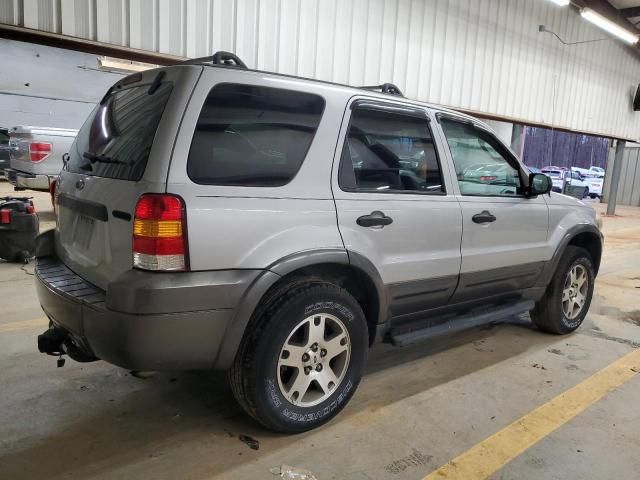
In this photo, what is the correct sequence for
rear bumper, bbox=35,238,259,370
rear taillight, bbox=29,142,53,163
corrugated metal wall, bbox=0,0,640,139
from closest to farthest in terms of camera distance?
rear bumper, bbox=35,238,259,370 < corrugated metal wall, bbox=0,0,640,139 < rear taillight, bbox=29,142,53,163

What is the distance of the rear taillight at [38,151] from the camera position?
29.3ft

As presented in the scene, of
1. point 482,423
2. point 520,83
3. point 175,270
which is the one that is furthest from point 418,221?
point 520,83

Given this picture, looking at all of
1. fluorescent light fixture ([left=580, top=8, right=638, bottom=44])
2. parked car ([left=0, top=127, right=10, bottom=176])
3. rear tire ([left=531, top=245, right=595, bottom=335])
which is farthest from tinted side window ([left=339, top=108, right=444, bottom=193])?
parked car ([left=0, top=127, right=10, bottom=176])

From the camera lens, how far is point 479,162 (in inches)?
142

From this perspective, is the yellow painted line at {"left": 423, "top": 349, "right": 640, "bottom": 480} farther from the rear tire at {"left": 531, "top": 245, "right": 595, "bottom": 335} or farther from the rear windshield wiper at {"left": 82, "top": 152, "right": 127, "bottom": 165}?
the rear windshield wiper at {"left": 82, "top": 152, "right": 127, "bottom": 165}

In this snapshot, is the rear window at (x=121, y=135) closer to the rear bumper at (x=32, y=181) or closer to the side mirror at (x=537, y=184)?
the side mirror at (x=537, y=184)

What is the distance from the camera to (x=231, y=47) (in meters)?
5.77

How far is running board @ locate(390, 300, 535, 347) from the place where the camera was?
3053 mm

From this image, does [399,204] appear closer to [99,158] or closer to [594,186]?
[99,158]

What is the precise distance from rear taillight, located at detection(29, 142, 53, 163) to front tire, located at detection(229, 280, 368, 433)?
819cm

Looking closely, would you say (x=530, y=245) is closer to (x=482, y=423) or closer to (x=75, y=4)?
(x=482, y=423)

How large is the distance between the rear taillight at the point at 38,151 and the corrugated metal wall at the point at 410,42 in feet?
16.3

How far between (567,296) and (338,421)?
8.40 feet

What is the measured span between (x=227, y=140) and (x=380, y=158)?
0.97 meters
